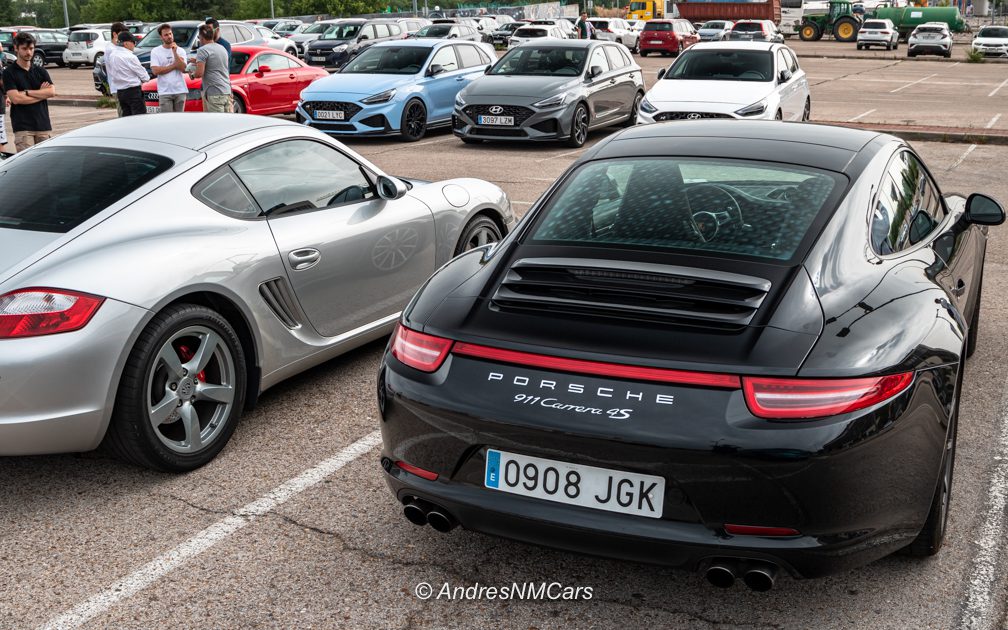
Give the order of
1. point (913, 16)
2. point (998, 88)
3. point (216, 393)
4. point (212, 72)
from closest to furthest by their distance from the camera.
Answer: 1. point (216, 393)
2. point (212, 72)
3. point (998, 88)
4. point (913, 16)

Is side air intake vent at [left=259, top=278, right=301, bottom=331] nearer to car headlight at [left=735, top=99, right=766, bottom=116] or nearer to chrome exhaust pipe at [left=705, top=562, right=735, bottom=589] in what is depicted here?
chrome exhaust pipe at [left=705, top=562, right=735, bottom=589]

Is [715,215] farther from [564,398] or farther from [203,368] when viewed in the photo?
[203,368]

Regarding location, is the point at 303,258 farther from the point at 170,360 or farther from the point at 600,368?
the point at 600,368

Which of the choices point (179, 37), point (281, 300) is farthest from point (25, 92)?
point (179, 37)

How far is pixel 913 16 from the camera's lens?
185 feet

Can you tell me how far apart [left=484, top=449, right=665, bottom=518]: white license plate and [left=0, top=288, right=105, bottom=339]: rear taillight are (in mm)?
1807

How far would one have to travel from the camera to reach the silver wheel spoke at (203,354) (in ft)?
13.8

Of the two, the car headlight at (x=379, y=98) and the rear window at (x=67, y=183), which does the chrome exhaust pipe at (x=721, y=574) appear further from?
the car headlight at (x=379, y=98)

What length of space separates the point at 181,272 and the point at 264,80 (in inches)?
574

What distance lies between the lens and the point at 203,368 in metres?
4.29

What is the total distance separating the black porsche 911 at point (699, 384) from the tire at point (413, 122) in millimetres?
12471

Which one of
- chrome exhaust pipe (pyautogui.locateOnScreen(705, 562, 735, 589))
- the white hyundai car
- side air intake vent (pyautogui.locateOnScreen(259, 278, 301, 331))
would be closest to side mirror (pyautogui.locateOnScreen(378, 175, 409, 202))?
side air intake vent (pyautogui.locateOnScreen(259, 278, 301, 331))

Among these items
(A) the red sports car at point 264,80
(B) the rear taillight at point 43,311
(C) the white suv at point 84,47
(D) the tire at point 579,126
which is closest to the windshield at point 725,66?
(D) the tire at point 579,126

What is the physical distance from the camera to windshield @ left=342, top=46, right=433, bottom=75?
645 inches
